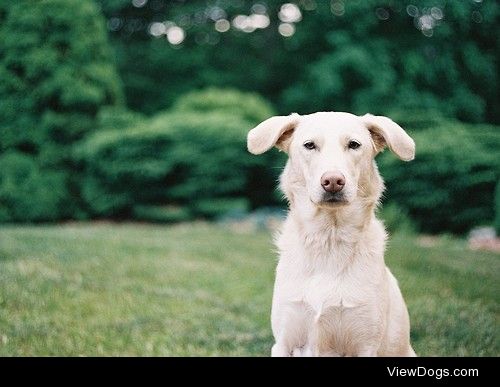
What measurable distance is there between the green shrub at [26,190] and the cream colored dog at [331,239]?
582 centimetres

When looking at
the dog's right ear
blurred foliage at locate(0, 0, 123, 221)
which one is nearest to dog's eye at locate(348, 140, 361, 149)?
the dog's right ear

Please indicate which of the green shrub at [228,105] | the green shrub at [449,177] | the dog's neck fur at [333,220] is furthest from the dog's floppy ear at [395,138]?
the green shrub at [228,105]

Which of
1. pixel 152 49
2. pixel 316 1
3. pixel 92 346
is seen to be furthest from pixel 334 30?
pixel 92 346

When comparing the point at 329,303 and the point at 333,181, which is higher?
the point at 333,181

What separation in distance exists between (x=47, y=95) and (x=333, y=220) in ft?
21.1

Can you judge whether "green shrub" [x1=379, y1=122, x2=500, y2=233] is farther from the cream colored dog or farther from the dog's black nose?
the dog's black nose

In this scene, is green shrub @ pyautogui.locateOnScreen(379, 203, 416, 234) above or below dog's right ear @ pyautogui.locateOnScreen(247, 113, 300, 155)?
below

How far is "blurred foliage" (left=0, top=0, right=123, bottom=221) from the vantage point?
296 inches

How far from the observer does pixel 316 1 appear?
31.0ft

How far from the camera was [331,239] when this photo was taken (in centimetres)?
259

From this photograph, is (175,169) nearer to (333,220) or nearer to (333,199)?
(333,220)

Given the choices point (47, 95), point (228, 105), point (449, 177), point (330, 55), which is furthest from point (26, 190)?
point (449, 177)
